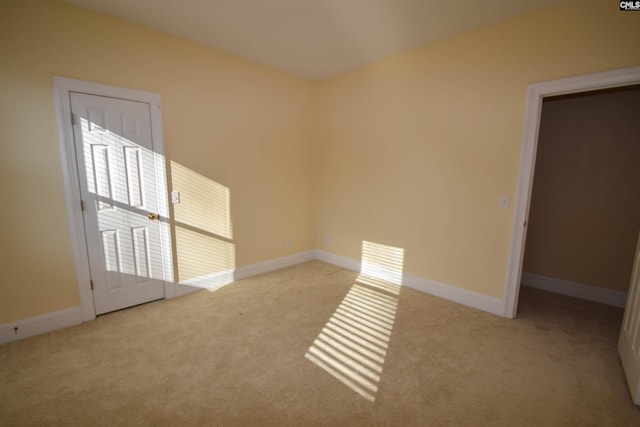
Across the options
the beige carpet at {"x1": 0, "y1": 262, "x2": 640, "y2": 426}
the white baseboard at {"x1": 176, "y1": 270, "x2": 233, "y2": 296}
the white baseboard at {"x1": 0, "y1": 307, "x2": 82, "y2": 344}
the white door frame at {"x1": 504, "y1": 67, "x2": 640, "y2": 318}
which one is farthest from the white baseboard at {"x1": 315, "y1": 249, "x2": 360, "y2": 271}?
the white baseboard at {"x1": 0, "y1": 307, "x2": 82, "y2": 344}

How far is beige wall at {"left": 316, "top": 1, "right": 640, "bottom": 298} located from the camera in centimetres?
234

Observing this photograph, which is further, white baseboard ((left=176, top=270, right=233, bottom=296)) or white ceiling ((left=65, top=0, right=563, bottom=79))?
white baseboard ((left=176, top=270, right=233, bottom=296))

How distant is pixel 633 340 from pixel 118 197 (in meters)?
4.39

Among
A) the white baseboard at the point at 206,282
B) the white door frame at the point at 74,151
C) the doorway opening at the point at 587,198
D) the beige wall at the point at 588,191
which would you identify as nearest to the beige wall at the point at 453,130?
the doorway opening at the point at 587,198

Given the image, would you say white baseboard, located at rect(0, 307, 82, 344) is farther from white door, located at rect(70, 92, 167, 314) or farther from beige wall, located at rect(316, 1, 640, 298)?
beige wall, located at rect(316, 1, 640, 298)

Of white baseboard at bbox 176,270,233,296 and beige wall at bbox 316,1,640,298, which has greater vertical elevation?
beige wall at bbox 316,1,640,298

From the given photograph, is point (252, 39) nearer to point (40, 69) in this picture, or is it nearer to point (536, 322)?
point (40, 69)

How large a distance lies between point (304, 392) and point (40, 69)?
10.8ft

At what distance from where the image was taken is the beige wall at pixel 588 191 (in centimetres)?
305

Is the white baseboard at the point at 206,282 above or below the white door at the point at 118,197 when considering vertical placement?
below

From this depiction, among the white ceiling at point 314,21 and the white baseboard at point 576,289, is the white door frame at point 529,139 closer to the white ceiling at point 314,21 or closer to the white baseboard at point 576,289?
the white ceiling at point 314,21

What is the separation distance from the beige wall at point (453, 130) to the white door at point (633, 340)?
87 centimetres

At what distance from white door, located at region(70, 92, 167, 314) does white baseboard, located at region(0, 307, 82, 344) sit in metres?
0.19

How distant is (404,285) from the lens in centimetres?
361
